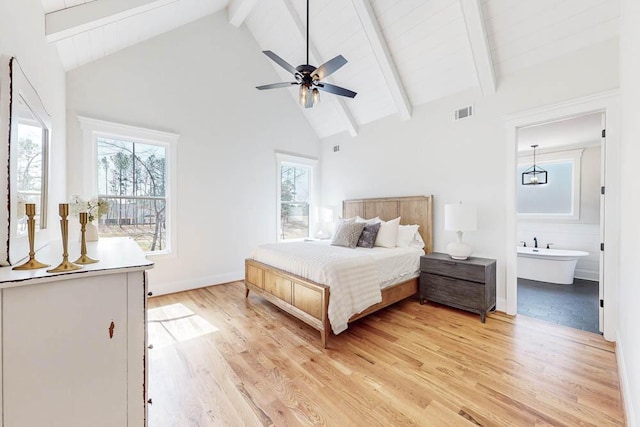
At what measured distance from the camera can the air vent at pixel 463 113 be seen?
351 centimetres

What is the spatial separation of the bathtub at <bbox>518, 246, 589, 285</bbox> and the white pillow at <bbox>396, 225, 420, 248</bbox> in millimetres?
2357

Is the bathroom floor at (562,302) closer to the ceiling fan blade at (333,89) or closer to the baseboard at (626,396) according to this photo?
the baseboard at (626,396)

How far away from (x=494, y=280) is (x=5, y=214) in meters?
4.14

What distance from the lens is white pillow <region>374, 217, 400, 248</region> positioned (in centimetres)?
374

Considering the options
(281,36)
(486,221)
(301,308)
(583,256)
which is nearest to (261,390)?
(301,308)

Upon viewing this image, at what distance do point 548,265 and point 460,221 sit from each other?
263 centimetres

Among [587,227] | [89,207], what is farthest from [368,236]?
[587,227]

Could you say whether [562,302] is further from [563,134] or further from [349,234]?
[349,234]

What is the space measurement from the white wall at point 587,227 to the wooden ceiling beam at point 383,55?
3.68 meters

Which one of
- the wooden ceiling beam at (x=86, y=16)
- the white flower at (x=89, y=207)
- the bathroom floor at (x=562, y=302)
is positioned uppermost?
the wooden ceiling beam at (x=86, y=16)

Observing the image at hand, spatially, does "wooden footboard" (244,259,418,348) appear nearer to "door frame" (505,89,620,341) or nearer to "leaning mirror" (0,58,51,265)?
"door frame" (505,89,620,341)

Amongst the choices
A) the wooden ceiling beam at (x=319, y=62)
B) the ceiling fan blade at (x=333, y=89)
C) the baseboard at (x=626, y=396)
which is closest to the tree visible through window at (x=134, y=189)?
the ceiling fan blade at (x=333, y=89)

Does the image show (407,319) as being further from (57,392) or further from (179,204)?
(179,204)

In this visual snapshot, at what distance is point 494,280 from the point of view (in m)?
3.23
